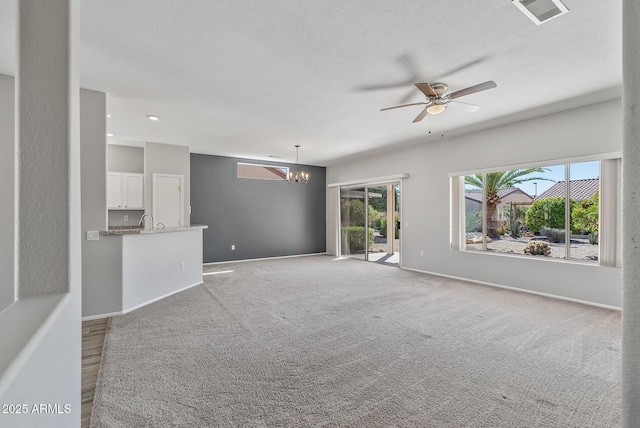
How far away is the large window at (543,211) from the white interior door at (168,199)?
5884 mm

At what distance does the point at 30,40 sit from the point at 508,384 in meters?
3.50

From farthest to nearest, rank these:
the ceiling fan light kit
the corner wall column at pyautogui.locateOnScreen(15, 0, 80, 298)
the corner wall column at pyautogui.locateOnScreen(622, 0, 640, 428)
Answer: the ceiling fan light kit → the corner wall column at pyautogui.locateOnScreen(15, 0, 80, 298) → the corner wall column at pyautogui.locateOnScreen(622, 0, 640, 428)

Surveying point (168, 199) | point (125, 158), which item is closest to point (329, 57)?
point (168, 199)

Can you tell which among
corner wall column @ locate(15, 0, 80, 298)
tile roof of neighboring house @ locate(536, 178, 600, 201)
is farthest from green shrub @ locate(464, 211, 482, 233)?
corner wall column @ locate(15, 0, 80, 298)

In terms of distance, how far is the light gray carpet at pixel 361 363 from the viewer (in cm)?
197

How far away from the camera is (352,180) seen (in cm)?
845

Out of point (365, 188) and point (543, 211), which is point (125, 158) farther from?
point (543, 211)

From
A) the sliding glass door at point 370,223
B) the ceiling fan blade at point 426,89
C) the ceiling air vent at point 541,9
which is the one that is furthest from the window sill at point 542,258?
the ceiling air vent at point 541,9

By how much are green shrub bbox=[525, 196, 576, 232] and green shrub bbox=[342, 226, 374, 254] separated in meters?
3.98

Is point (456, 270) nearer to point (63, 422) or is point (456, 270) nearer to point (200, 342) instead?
point (200, 342)

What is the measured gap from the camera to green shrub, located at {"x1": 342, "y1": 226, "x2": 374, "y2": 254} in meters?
8.37

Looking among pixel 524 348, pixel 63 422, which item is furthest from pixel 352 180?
pixel 63 422

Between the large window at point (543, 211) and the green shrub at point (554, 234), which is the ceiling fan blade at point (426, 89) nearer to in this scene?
the large window at point (543, 211)

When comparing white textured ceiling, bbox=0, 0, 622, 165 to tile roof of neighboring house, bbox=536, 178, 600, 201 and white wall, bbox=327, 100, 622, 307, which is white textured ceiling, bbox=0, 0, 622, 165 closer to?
white wall, bbox=327, 100, 622, 307
